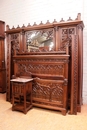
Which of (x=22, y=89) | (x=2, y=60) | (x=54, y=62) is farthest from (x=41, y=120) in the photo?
Answer: (x=2, y=60)

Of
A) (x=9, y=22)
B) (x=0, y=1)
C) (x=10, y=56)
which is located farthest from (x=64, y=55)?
(x=0, y=1)

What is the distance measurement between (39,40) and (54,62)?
2.99 feet

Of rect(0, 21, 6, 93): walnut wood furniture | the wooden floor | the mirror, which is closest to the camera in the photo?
the wooden floor

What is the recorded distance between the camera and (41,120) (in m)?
2.48

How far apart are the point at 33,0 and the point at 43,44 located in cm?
165

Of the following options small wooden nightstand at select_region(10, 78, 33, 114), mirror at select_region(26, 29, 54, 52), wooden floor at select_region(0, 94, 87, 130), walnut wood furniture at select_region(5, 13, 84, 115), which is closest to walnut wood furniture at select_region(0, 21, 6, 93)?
walnut wood furniture at select_region(5, 13, 84, 115)

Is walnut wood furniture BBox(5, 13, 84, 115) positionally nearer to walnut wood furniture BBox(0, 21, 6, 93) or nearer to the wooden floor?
the wooden floor

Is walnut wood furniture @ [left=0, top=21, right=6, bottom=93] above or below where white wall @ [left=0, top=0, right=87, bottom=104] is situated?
below

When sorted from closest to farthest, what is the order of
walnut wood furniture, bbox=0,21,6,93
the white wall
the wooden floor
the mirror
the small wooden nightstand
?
the wooden floor < the small wooden nightstand < the mirror < the white wall < walnut wood furniture, bbox=0,21,6,93

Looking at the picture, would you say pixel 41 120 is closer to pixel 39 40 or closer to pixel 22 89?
pixel 22 89

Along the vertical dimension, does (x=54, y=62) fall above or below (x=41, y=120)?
above

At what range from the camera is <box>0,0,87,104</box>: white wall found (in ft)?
11.2

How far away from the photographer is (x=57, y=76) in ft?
9.49

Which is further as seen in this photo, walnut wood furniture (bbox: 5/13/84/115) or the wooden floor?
walnut wood furniture (bbox: 5/13/84/115)
